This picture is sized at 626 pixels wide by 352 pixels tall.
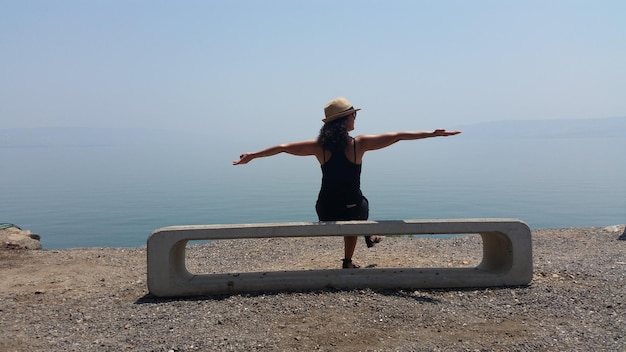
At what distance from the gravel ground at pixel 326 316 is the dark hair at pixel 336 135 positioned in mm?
1576

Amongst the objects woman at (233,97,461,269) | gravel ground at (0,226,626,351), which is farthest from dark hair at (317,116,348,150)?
gravel ground at (0,226,626,351)

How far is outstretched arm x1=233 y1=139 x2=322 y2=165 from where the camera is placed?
6.10 metres

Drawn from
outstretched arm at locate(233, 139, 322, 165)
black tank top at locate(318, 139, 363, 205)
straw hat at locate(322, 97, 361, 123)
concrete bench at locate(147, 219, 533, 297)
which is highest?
straw hat at locate(322, 97, 361, 123)

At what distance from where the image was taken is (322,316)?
5152 mm

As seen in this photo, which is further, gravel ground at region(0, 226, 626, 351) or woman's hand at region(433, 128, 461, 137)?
woman's hand at region(433, 128, 461, 137)

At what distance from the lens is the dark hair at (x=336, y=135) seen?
6.13m

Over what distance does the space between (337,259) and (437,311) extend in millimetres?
2906

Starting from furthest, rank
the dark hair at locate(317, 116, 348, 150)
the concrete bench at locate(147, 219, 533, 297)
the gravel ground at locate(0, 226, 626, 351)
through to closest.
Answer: the dark hair at locate(317, 116, 348, 150) → the concrete bench at locate(147, 219, 533, 297) → the gravel ground at locate(0, 226, 626, 351)

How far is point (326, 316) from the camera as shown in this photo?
16.9 feet

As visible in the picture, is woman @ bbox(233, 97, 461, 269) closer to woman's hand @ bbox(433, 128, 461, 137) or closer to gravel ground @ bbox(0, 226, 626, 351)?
woman's hand @ bbox(433, 128, 461, 137)

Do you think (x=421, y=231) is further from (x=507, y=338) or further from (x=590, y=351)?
(x=590, y=351)

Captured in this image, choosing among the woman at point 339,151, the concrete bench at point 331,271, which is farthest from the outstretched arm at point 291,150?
the concrete bench at point 331,271

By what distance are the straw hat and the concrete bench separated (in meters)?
1.18

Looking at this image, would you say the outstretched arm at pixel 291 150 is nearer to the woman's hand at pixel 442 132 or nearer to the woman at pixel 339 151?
the woman at pixel 339 151
